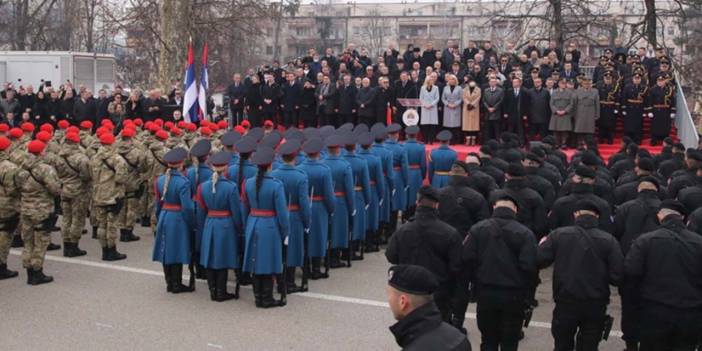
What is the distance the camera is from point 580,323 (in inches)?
263

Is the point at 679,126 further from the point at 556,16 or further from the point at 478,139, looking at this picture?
the point at 556,16

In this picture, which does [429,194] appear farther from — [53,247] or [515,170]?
[53,247]

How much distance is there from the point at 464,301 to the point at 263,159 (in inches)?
116

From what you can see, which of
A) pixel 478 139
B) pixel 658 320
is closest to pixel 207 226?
pixel 658 320

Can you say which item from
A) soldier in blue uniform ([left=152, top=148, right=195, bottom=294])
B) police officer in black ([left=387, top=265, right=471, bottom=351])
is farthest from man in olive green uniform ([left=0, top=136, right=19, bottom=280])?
police officer in black ([left=387, top=265, right=471, bottom=351])

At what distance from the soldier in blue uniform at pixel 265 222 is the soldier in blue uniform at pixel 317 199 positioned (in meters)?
1.04

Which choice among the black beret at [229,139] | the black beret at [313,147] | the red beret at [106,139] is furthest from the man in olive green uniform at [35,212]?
the black beret at [313,147]

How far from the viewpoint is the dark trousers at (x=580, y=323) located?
21.5ft

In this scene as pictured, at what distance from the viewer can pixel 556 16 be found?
27.5 meters

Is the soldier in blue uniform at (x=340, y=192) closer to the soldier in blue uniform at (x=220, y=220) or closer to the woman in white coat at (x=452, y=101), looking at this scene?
the soldier in blue uniform at (x=220, y=220)

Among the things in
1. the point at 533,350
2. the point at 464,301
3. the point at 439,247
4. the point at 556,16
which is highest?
the point at 556,16

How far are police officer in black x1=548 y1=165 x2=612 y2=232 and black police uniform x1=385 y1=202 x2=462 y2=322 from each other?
1.77 meters

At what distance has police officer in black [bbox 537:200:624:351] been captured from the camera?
21.3 ft

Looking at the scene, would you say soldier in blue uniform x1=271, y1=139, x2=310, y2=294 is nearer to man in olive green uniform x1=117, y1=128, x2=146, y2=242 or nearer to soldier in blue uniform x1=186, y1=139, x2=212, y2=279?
soldier in blue uniform x1=186, y1=139, x2=212, y2=279
